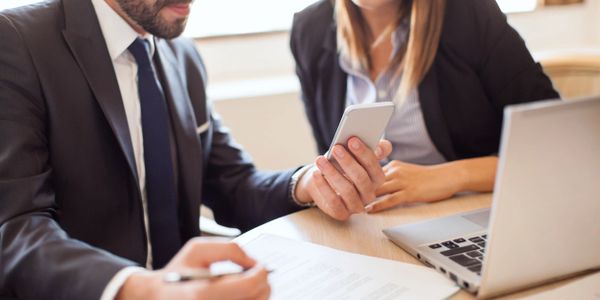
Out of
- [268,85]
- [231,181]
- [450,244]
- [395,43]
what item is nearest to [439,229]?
[450,244]

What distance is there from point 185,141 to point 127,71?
0.18 m

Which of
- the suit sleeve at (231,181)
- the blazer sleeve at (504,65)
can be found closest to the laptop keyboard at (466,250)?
the suit sleeve at (231,181)

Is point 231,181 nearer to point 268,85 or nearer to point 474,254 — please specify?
point 474,254

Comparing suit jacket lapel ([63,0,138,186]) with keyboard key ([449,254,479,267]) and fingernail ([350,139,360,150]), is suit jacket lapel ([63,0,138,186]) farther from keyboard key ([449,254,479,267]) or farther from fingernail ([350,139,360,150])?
keyboard key ([449,254,479,267])

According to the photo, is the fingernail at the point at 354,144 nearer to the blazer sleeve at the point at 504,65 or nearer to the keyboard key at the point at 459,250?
the keyboard key at the point at 459,250

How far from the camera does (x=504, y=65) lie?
136cm

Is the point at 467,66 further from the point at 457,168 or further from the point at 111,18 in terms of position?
the point at 111,18

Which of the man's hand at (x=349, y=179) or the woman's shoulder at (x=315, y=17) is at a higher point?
the woman's shoulder at (x=315, y=17)

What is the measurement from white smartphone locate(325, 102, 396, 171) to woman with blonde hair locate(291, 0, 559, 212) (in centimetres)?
26

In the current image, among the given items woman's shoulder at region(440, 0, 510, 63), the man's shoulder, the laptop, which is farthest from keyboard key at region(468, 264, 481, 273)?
the man's shoulder

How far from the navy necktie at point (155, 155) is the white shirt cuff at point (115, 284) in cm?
45

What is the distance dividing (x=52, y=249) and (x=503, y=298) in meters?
0.59

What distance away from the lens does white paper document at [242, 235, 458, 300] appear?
0.78 m

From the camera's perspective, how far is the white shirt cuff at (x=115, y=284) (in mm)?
739
